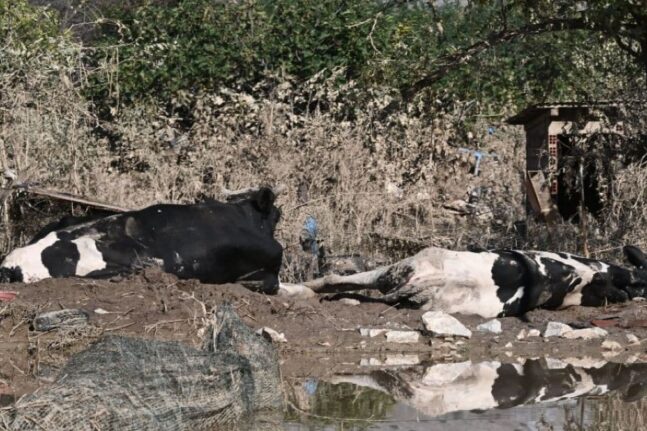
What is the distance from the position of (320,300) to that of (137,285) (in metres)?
1.71

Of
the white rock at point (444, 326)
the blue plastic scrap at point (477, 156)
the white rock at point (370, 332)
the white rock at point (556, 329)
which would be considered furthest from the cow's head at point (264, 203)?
the blue plastic scrap at point (477, 156)

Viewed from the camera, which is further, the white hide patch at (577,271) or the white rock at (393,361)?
the white hide patch at (577,271)

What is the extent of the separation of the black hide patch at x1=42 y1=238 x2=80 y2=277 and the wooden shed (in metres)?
5.47

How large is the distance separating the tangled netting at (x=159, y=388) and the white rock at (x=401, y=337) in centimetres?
196

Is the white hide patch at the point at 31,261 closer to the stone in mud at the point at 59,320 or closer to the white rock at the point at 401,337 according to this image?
the stone in mud at the point at 59,320

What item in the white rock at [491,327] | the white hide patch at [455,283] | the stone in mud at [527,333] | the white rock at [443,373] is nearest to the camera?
the white rock at [443,373]

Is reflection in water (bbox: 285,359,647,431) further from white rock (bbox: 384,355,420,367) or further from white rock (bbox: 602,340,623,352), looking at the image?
white rock (bbox: 602,340,623,352)

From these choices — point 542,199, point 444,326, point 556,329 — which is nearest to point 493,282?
point 556,329

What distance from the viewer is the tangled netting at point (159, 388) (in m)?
5.32

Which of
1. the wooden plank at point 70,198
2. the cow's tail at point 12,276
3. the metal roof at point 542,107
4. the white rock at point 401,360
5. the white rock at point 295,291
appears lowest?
the white rock at point 401,360

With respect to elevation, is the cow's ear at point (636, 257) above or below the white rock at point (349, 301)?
above

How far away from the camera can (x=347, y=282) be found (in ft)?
35.4

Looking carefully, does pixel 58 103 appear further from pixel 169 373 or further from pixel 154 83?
pixel 169 373

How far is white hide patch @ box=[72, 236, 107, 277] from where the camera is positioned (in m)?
10.5
